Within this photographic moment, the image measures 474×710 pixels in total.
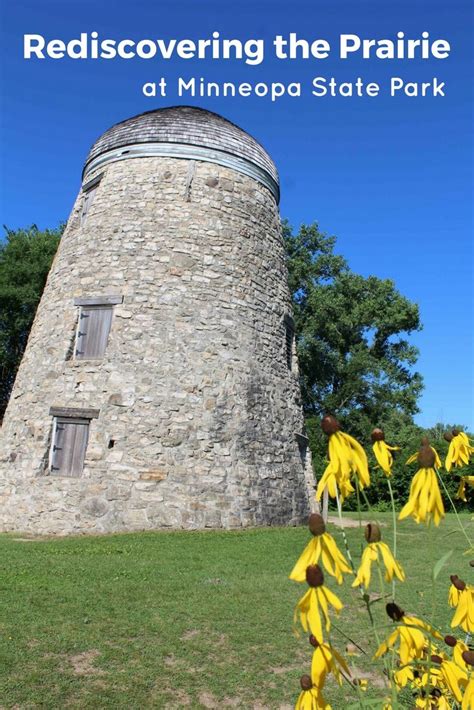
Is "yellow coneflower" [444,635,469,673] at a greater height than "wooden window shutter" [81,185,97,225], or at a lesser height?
lesser

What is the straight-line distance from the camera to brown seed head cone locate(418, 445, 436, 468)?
4.99ft

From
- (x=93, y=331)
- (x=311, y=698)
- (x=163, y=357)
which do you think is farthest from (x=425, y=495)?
(x=93, y=331)

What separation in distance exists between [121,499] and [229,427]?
250 centimetres

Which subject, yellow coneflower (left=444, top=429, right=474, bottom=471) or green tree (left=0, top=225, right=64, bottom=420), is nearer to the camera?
yellow coneflower (left=444, top=429, right=474, bottom=471)

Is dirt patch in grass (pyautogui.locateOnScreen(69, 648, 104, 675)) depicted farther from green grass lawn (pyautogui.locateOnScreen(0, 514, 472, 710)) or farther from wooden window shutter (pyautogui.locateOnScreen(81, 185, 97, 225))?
wooden window shutter (pyautogui.locateOnScreen(81, 185, 97, 225))

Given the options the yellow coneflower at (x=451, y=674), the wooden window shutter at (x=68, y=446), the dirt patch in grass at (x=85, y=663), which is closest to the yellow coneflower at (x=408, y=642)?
the yellow coneflower at (x=451, y=674)

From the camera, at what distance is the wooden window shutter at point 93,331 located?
440 inches

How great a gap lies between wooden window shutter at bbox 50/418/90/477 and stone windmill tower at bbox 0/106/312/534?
0.08 ft

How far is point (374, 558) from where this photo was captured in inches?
67.1

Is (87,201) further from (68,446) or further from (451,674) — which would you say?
(451,674)

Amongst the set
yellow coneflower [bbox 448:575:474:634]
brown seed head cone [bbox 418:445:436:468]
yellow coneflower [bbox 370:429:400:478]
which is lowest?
yellow coneflower [bbox 448:575:474:634]

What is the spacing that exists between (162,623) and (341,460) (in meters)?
4.41

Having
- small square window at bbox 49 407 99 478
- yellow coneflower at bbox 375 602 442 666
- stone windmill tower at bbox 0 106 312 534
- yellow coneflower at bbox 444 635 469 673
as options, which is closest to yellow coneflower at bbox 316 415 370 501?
yellow coneflower at bbox 375 602 442 666

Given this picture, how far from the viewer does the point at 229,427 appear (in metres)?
10.8
